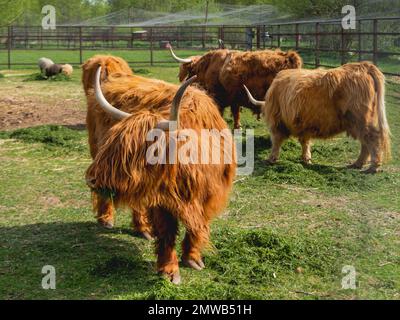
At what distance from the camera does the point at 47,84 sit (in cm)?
1426

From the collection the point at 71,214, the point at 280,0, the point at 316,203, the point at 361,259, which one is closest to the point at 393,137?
the point at 316,203


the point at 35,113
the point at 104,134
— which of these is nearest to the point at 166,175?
the point at 104,134

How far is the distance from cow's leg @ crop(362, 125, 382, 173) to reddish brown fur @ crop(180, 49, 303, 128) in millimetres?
2081

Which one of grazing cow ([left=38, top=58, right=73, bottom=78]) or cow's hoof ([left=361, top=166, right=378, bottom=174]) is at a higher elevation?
grazing cow ([left=38, top=58, right=73, bottom=78])

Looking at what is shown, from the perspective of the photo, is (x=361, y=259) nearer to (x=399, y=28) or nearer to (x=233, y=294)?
(x=233, y=294)

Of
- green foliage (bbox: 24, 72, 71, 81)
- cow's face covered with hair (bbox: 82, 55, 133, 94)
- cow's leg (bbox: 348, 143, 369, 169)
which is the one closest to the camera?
cow's face covered with hair (bbox: 82, 55, 133, 94)

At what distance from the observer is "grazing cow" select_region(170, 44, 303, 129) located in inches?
310

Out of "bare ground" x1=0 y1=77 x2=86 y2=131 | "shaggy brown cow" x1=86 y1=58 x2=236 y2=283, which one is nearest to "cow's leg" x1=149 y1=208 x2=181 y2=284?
"shaggy brown cow" x1=86 y1=58 x2=236 y2=283

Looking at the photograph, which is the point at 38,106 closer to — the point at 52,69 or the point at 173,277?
the point at 52,69

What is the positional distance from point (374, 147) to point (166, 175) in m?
3.59

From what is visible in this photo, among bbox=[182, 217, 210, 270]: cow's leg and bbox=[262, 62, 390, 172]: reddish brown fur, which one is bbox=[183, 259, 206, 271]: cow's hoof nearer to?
bbox=[182, 217, 210, 270]: cow's leg

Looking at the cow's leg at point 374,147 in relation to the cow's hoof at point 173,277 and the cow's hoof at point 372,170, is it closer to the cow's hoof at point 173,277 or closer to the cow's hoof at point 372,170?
the cow's hoof at point 372,170

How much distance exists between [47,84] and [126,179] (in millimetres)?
11943

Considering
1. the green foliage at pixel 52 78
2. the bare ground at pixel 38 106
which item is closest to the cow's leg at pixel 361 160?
the bare ground at pixel 38 106
